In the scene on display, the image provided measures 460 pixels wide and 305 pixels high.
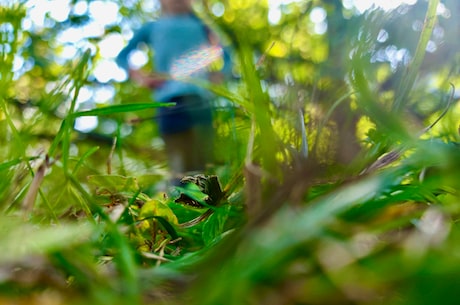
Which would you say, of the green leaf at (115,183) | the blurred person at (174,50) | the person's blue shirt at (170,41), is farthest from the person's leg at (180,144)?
the green leaf at (115,183)

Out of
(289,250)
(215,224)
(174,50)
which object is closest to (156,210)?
(215,224)

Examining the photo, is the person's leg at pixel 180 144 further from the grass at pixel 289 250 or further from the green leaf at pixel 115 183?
the grass at pixel 289 250

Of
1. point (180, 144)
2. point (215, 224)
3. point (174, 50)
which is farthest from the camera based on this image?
A: point (174, 50)

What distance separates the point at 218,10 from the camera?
163 inches

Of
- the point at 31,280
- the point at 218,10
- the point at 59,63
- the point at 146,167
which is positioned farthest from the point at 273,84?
the point at 218,10

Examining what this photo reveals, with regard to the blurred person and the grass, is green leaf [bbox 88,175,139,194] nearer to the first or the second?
the grass

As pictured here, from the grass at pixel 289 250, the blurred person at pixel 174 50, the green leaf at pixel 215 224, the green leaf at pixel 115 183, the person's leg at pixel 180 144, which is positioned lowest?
the person's leg at pixel 180 144

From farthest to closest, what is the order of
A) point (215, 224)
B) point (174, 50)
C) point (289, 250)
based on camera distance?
1. point (174, 50)
2. point (215, 224)
3. point (289, 250)

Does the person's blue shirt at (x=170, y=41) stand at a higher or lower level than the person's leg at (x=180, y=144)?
higher

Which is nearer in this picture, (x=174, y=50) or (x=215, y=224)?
(x=215, y=224)

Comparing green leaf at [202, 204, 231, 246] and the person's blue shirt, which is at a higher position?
green leaf at [202, 204, 231, 246]

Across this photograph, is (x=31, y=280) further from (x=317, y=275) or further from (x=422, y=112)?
(x=422, y=112)

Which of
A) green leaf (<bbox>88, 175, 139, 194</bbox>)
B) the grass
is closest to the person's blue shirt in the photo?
green leaf (<bbox>88, 175, 139, 194</bbox>)

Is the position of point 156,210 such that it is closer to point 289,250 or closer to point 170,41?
point 289,250
